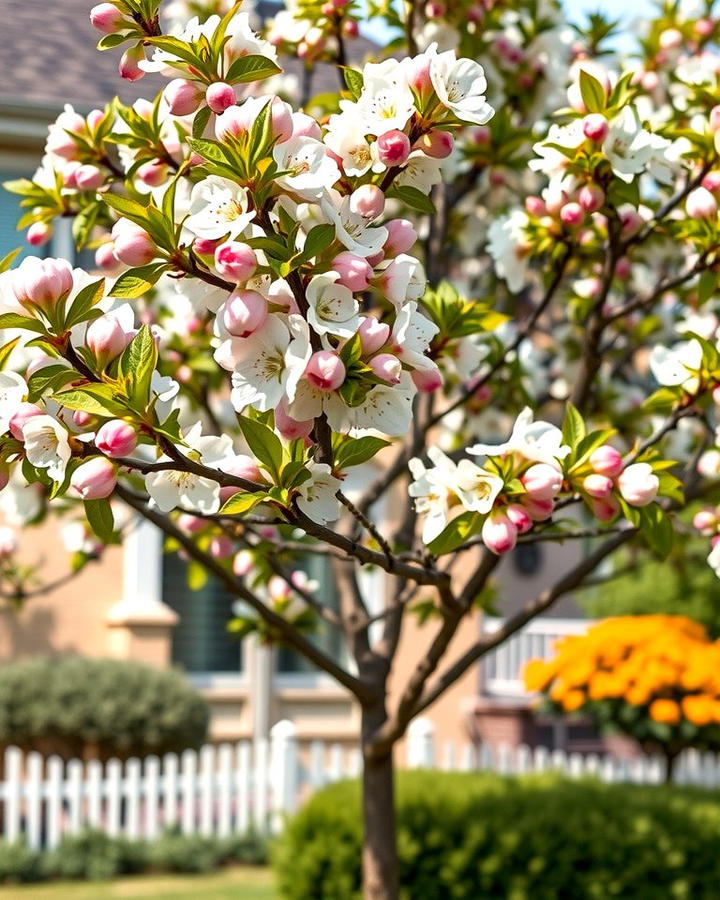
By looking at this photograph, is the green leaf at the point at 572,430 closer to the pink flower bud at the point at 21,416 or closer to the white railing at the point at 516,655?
the pink flower bud at the point at 21,416

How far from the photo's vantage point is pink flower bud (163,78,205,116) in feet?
6.55

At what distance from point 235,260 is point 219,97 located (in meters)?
0.34

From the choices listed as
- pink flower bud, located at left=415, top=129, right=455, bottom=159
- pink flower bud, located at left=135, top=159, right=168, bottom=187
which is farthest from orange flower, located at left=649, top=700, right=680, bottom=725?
pink flower bud, located at left=415, top=129, right=455, bottom=159

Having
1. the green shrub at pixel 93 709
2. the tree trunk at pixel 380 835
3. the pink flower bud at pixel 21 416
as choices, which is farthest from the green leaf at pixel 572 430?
the green shrub at pixel 93 709

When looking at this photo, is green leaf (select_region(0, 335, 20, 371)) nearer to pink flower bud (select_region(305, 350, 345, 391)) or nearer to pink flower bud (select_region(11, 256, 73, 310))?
pink flower bud (select_region(11, 256, 73, 310))

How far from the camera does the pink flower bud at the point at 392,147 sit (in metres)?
1.86

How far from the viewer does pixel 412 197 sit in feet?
6.63

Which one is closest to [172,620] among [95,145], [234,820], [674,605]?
[234,820]

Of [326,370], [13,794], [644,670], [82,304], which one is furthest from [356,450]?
[13,794]

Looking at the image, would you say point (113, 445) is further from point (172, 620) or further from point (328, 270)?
point (172, 620)

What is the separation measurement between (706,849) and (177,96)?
4898 millimetres

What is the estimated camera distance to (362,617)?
4328 millimetres

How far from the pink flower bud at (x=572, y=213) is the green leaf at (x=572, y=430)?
85 cm

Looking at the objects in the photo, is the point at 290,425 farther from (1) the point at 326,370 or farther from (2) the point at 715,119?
(2) the point at 715,119
